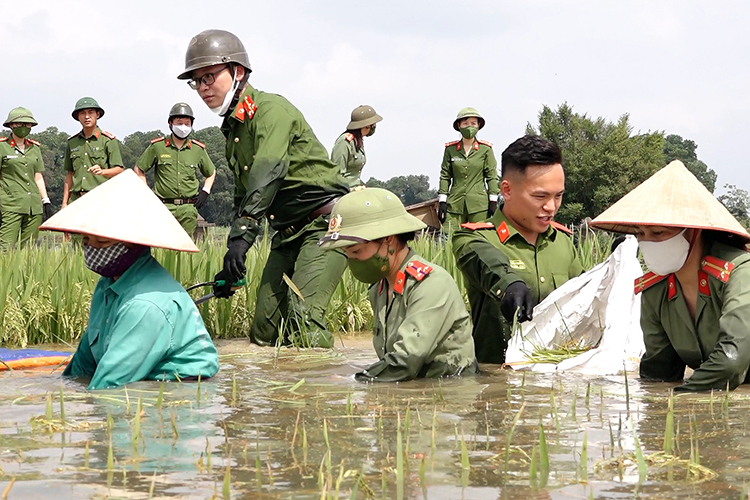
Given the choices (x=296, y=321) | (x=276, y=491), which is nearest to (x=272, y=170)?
(x=296, y=321)

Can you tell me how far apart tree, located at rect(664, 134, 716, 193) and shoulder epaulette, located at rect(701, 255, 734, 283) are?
6926 cm

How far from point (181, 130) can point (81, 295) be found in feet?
21.3

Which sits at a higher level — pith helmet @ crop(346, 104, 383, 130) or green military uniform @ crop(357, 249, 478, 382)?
pith helmet @ crop(346, 104, 383, 130)

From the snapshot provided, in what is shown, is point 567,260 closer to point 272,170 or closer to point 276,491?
point 272,170

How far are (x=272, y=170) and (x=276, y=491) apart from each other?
3.93 metres

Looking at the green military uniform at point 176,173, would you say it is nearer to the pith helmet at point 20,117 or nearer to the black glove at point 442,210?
the pith helmet at point 20,117

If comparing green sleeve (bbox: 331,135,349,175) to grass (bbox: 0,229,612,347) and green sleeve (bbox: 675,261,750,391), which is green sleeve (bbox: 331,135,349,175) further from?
green sleeve (bbox: 675,261,750,391)

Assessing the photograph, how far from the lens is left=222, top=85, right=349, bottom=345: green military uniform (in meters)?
6.92

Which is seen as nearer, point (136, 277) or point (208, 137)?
point (136, 277)

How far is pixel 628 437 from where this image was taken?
12.6 ft

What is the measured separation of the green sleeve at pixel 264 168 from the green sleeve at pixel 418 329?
183 centimetres

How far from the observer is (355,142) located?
495 inches

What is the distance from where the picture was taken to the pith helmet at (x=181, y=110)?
14.3 meters

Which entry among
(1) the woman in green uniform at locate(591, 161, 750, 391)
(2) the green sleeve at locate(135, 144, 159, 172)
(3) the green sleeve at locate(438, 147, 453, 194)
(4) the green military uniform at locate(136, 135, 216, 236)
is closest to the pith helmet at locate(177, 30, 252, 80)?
(1) the woman in green uniform at locate(591, 161, 750, 391)
